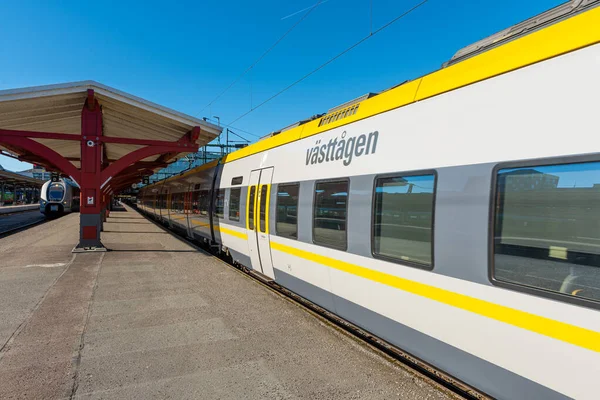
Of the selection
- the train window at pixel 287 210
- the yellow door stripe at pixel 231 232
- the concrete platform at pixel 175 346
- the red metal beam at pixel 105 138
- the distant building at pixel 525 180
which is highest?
the red metal beam at pixel 105 138

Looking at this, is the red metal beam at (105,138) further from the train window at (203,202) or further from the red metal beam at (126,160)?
the train window at (203,202)

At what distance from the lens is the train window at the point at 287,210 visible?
230 inches

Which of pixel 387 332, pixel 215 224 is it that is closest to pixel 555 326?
pixel 387 332

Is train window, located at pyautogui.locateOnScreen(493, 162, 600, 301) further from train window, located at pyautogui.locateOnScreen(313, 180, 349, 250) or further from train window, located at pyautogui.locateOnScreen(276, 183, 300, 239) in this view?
train window, located at pyautogui.locateOnScreen(276, 183, 300, 239)

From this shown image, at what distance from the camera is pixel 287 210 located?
Answer: 6098 mm

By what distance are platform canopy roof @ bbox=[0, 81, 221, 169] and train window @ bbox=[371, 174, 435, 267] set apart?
9.41 meters

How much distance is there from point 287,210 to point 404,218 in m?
2.71

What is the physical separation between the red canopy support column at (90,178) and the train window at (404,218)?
10.6 metres

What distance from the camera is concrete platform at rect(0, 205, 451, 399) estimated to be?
11.7 feet

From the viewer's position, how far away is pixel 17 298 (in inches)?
256

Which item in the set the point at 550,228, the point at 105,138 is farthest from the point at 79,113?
the point at 550,228

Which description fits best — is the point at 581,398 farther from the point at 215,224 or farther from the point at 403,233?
the point at 215,224

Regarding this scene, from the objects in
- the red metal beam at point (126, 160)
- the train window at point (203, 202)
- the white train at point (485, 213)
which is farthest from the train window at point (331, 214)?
the red metal beam at point (126, 160)

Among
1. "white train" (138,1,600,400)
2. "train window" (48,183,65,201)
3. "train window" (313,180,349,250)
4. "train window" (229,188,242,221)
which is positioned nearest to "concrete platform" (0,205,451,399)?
"white train" (138,1,600,400)
